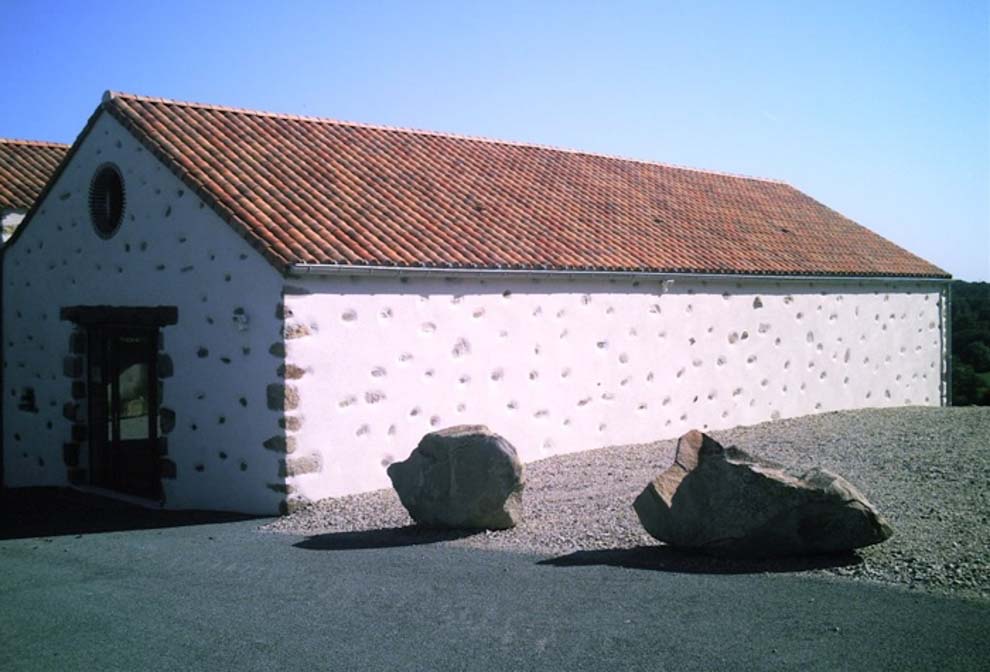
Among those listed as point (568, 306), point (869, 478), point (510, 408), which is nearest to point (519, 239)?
point (568, 306)

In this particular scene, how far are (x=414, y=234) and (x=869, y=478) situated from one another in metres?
5.85

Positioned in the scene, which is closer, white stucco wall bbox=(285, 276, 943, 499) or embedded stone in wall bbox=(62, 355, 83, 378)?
white stucco wall bbox=(285, 276, 943, 499)

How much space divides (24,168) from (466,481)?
11.8 metres

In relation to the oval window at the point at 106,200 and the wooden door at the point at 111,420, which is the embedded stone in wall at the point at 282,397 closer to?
the wooden door at the point at 111,420

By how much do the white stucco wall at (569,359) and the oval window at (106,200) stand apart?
12.8 feet

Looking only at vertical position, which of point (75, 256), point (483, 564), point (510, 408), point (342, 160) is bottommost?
point (483, 564)

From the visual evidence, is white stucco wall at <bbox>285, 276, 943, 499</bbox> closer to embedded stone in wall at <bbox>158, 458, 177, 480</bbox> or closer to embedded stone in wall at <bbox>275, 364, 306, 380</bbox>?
embedded stone in wall at <bbox>275, 364, 306, 380</bbox>

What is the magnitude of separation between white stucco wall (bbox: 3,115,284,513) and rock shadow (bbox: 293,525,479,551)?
1.62m

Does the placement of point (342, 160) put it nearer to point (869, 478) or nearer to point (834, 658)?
point (869, 478)

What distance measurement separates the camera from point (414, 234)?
11.8m

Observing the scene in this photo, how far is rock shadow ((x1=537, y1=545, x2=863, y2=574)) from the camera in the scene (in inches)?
262

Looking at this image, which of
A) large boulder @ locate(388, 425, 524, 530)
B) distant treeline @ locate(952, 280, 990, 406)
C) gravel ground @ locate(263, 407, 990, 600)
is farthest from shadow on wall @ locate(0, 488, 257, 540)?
distant treeline @ locate(952, 280, 990, 406)

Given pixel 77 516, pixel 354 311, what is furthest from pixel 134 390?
pixel 354 311

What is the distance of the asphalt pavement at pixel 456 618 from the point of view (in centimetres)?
508
